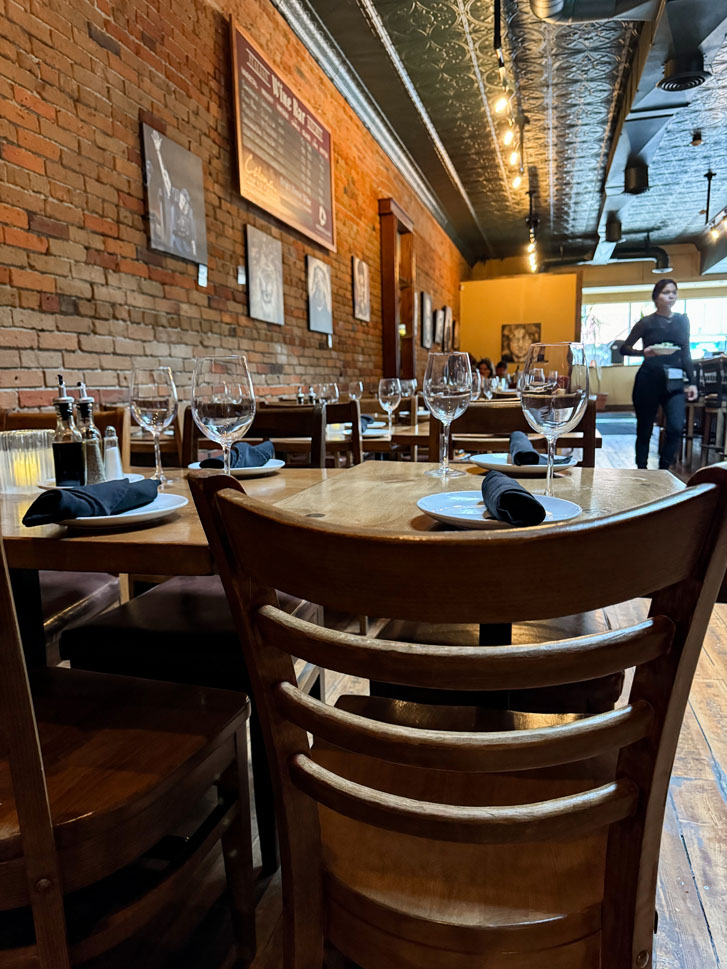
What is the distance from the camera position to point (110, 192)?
277 centimetres

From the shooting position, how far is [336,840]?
25.6 inches

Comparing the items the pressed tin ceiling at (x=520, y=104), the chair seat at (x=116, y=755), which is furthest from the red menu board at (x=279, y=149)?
the chair seat at (x=116, y=755)

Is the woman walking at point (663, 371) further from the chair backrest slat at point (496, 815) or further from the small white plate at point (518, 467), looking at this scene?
the chair backrest slat at point (496, 815)

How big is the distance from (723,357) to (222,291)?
4992mm

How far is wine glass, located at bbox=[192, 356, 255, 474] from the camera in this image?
1.05 metres

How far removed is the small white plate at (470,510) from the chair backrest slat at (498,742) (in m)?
0.31

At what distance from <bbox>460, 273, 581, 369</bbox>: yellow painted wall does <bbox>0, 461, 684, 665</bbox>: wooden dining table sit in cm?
1130

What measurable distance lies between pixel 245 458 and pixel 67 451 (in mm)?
381

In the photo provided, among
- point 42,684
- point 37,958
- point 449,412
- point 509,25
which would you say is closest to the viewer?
point 37,958

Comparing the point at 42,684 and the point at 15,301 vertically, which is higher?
the point at 15,301

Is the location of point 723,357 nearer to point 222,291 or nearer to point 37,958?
point 222,291

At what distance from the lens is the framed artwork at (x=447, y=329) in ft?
34.4

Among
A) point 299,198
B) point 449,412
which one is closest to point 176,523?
point 449,412

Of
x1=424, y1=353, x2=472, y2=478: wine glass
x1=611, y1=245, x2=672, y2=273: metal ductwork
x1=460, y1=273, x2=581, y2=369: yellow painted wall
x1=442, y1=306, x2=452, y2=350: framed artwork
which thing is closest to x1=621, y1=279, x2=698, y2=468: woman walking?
x1=424, y1=353, x2=472, y2=478: wine glass
